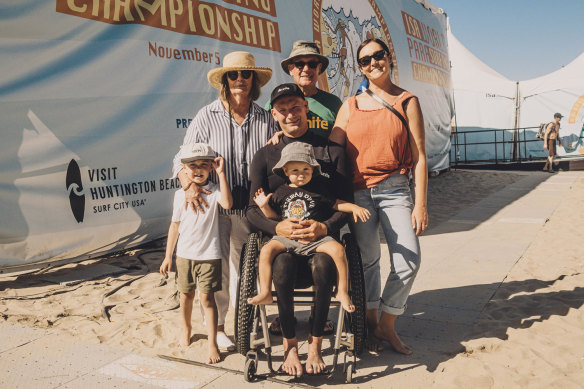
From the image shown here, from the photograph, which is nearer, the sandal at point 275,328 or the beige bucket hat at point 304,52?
the beige bucket hat at point 304,52

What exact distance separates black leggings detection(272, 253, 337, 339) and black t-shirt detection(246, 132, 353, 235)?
249 mm

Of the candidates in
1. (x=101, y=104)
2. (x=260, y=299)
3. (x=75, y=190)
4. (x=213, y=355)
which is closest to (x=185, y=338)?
(x=213, y=355)

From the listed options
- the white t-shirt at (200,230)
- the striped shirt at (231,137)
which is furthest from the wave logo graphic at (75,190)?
the white t-shirt at (200,230)

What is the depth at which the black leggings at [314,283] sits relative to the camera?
2.59m

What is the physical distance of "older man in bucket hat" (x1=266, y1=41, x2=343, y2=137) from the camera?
3.21 m

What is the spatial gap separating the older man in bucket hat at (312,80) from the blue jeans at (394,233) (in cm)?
57

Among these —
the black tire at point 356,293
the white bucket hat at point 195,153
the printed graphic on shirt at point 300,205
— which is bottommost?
the black tire at point 356,293

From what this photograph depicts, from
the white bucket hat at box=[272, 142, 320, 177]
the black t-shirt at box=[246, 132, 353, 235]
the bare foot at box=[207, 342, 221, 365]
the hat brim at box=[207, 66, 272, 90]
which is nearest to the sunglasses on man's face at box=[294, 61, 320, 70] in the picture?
the hat brim at box=[207, 66, 272, 90]

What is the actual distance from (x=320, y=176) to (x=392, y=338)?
1.13m

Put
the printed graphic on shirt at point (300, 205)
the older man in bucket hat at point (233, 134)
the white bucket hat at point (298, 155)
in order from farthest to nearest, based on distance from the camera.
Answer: the older man in bucket hat at point (233, 134) → the printed graphic on shirt at point (300, 205) → the white bucket hat at point (298, 155)

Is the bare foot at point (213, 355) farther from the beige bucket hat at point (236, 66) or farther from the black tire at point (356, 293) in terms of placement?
the beige bucket hat at point (236, 66)

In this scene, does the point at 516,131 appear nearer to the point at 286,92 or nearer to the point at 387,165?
the point at 387,165

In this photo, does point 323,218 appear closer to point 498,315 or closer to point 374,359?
point 374,359

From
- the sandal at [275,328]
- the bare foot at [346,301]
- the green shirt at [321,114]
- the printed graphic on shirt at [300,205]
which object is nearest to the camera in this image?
the bare foot at [346,301]
